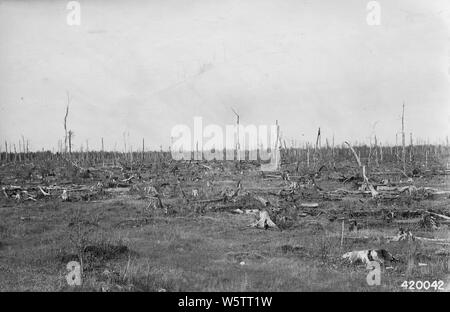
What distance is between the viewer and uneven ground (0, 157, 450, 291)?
962cm

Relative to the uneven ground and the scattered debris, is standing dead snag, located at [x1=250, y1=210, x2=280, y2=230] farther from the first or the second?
the scattered debris

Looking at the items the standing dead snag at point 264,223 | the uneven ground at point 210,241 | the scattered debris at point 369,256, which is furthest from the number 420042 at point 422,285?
the standing dead snag at point 264,223

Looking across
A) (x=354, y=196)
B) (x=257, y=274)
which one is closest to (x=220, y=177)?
(x=354, y=196)

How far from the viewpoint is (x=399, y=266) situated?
35.5 ft

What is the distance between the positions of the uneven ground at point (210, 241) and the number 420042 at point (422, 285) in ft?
0.58

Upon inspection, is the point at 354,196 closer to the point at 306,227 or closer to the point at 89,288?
the point at 306,227

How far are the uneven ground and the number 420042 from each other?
0.18 meters

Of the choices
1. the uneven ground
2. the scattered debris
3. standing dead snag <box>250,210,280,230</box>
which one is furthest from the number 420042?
standing dead snag <box>250,210,280,230</box>

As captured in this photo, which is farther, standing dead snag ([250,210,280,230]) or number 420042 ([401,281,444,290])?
standing dead snag ([250,210,280,230])

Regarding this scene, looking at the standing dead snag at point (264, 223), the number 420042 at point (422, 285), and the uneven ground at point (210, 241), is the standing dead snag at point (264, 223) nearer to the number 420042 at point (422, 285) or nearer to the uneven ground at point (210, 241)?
the uneven ground at point (210, 241)

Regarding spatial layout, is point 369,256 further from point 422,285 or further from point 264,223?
point 264,223

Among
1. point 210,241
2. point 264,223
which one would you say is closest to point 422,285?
point 210,241

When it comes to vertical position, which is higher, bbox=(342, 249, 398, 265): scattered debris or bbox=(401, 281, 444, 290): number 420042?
bbox=(342, 249, 398, 265): scattered debris

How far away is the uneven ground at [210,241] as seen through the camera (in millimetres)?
9617
